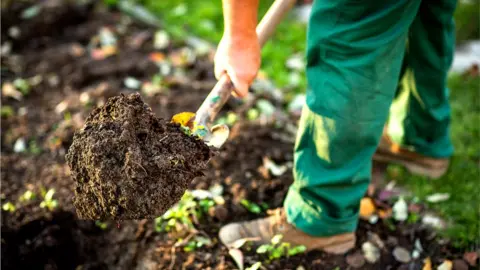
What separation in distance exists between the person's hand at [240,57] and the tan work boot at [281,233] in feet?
2.10

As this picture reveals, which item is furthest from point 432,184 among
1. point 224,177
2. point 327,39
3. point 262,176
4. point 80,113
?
point 80,113

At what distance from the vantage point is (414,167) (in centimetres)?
300

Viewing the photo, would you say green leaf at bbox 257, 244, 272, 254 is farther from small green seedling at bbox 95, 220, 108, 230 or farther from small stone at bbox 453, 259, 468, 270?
small stone at bbox 453, 259, 468, 270

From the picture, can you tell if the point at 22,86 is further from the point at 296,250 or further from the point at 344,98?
the point at 344,98

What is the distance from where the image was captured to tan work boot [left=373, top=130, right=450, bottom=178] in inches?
116

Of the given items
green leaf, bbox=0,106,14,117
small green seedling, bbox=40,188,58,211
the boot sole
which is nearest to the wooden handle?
small green seedling, bbox=40,188,58,211

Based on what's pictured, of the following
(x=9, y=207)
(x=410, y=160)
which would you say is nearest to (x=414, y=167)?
(x=410, y=160)

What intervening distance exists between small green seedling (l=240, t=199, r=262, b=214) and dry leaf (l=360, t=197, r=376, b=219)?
48 centimetres

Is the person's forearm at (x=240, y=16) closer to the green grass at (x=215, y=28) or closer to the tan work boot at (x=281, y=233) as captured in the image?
the tan work boot at (x=281, y=233)

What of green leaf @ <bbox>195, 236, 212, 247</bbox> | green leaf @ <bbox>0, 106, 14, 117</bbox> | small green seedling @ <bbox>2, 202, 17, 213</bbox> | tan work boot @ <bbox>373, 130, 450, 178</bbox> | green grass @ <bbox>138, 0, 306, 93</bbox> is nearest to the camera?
green leaf @ <bbox>195, 236, 212, 247</bbox>

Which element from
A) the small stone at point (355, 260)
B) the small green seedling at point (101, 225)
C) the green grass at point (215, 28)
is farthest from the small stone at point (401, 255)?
the green grass at point (215, 28)

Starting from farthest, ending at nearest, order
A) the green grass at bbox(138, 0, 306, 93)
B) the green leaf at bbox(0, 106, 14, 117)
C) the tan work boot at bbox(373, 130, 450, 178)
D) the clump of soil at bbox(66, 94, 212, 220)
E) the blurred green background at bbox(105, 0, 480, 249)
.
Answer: the green grass at bbox(138, 0, 306, 93) → the green leaf at bbox(0, 106, 14, 117) → the tan work boot at bbox(373, 130, 450, 178) → the blurred green background at bbox(105, 0, 480, 249) → the clump of soil at bbox(66, 94, 212, 220)

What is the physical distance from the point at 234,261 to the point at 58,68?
7.05 ft

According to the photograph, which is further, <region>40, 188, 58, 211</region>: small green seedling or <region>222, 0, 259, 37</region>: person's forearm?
<region>40, 188, 58, 211</region>: small green seedling
